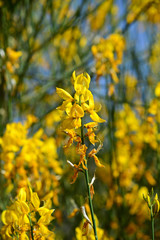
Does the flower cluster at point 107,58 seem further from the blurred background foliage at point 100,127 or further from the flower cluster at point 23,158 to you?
the flower cluster at point 23,158

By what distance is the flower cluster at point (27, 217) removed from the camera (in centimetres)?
96

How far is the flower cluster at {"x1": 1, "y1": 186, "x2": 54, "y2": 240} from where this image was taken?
3.16ft

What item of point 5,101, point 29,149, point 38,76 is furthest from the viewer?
point 38,76

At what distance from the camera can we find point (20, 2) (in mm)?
2553

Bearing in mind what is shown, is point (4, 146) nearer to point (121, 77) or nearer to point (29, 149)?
point (29, 149)

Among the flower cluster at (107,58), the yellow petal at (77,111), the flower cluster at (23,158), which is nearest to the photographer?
the yellow petal at (77,111)

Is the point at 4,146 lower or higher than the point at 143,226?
higher

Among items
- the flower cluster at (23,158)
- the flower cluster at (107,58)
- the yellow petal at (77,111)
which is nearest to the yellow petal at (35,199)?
the yellow petal at (77,111)

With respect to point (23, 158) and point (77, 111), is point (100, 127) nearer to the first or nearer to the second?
point (23, 158)

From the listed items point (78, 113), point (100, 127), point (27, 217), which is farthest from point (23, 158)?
point (78, 113)

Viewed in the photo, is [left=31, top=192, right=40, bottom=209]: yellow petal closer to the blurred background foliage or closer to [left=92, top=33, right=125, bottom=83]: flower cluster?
the blurred background foliage

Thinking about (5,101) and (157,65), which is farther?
(157,65)

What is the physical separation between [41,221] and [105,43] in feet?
5.55

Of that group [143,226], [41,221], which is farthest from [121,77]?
[41,221]
